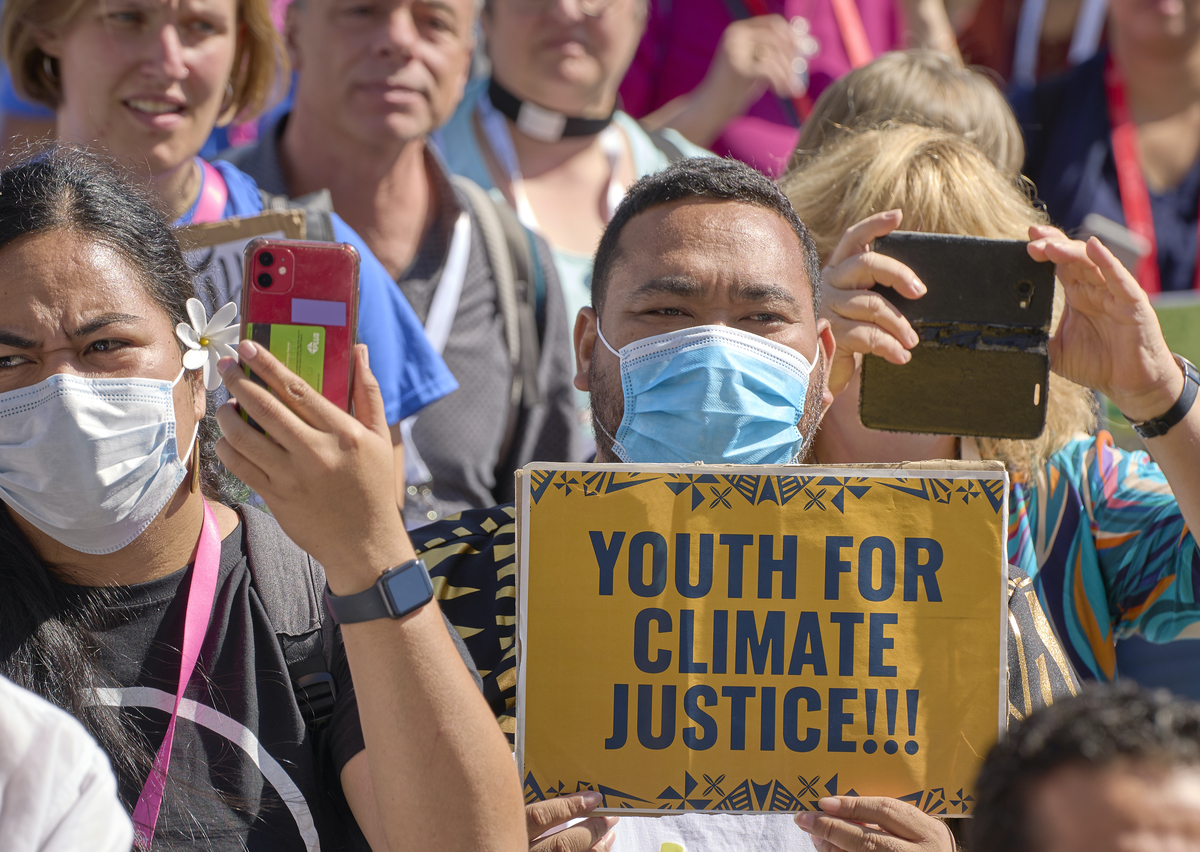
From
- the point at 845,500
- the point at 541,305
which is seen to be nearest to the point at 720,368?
the point at 845,500

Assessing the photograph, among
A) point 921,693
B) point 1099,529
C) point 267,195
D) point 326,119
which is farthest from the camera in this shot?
Answer: point 326,119

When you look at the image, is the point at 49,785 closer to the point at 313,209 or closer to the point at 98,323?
the point at 98,323

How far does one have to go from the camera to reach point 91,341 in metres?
2.44

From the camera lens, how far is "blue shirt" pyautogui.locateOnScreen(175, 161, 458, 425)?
144 inches

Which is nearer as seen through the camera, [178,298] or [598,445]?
[178,298]

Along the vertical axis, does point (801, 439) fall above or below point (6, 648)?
above

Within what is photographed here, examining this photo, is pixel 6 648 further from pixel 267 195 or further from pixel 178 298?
pixel 267 195

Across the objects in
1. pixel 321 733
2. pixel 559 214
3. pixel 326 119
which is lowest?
pixel 321 733

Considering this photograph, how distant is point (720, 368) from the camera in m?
2.67

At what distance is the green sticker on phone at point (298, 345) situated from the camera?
204cm

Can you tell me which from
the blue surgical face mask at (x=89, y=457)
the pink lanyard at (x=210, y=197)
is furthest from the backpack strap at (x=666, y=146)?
the blue surgical face mask at (x=89, y=457)

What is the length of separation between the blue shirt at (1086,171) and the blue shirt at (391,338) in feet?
9.59

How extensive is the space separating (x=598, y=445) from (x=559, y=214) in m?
2.48

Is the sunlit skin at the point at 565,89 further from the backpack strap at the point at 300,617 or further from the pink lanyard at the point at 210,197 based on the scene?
the backpack strap at the point at 300,617
